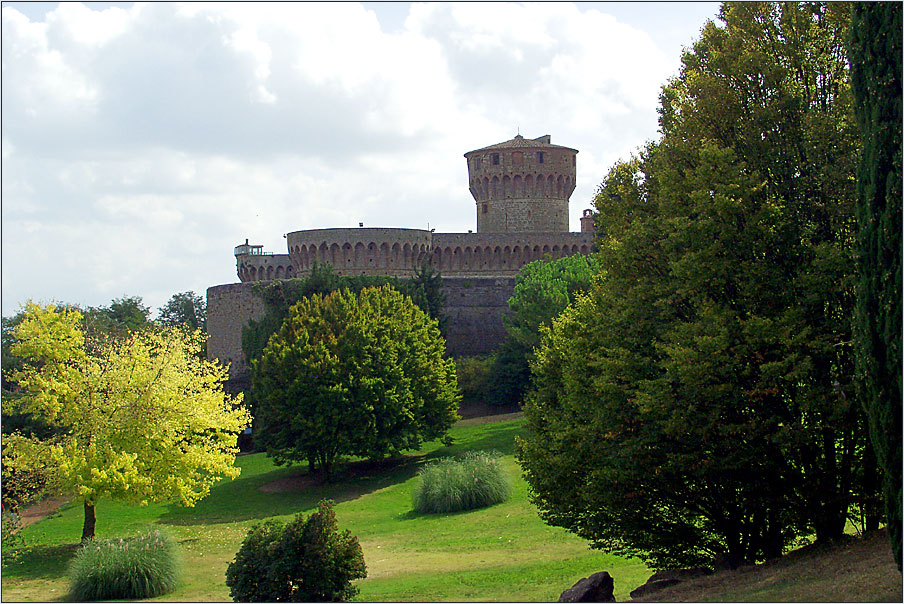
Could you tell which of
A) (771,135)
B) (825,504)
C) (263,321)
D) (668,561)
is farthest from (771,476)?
(263,321)

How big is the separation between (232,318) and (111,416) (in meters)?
31.6

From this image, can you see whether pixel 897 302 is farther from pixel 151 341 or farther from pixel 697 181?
pixel 151 341

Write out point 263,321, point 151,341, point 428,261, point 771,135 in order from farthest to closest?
point 428,261
point 263,321
point 151,341
point 771,135

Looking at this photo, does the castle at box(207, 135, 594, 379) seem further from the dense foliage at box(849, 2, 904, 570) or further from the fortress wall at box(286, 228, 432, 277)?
the dense foliage at box(849, 2, 904, 570)

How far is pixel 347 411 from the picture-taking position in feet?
110

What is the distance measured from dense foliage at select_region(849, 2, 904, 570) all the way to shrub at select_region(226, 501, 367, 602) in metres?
8.12

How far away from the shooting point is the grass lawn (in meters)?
16.3

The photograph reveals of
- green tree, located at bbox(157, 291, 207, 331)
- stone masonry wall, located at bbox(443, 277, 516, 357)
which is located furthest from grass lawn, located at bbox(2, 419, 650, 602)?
green tree, located at bbox(157, 291, 207, 331)

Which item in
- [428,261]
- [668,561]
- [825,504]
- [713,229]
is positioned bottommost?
[668,561]

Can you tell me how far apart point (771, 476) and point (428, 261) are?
46259 millimetres

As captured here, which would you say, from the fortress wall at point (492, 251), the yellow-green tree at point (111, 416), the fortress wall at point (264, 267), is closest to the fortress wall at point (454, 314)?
the fortress wall at point (492, 251)

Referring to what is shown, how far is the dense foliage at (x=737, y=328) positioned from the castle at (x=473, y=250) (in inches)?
1480

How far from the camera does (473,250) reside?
59.4 m

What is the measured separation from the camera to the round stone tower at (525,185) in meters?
63.6
